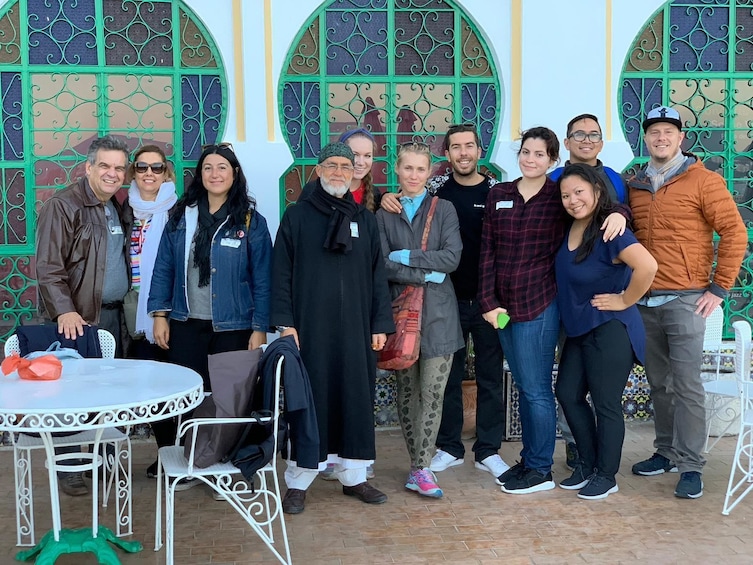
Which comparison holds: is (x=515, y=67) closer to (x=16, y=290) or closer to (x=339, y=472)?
(x=339, y=472)

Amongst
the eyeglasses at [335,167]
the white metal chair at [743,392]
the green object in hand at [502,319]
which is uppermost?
the eyeglasses at [335,167]

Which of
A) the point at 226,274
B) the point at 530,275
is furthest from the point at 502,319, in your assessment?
the point at 226,274

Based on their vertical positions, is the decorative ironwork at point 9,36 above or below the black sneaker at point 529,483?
above

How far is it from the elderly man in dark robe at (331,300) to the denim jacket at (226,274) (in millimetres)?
175

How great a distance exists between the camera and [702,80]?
20.4ft

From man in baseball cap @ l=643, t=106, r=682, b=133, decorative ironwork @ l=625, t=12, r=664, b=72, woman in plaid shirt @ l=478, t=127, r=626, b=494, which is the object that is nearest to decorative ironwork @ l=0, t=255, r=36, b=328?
Answer: woman in plaid shirt @ l=478, t=127, r=626, b=494

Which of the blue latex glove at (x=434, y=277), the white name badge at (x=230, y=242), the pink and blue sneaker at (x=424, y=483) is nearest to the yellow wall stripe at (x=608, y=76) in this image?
the blue latex glove at (x=434, y=277)

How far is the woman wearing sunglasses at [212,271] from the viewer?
4.50m

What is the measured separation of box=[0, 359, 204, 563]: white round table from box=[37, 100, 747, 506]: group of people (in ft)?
2.56

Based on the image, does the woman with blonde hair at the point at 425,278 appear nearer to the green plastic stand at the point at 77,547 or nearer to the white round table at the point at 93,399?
the white round table at the point at 93,399

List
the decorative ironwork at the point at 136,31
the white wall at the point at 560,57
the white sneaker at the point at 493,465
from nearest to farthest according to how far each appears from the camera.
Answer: the white sneaker at the point at 493,465
the decorative ironwork at the point at 136,31
the white wall at the point at 560,57

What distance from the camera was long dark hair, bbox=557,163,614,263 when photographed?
440 centimetres

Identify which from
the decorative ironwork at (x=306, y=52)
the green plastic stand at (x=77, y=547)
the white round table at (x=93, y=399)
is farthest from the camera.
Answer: the decorative ironwork at (x=306, y=52)

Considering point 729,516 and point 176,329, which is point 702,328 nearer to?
point 729,516
